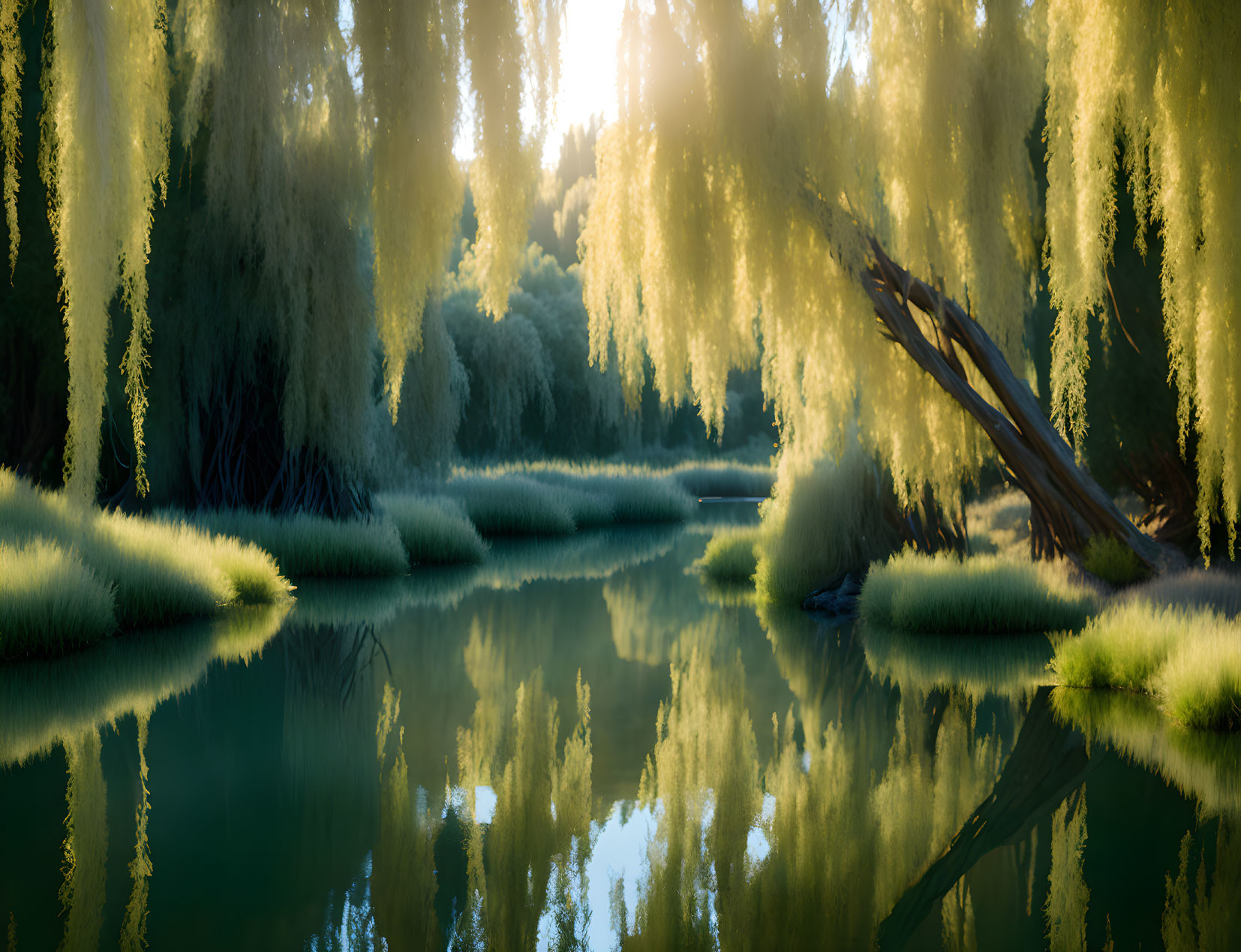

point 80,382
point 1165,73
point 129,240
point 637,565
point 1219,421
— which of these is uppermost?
point 1165,73

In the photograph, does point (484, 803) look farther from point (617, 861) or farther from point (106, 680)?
point (106, 680)

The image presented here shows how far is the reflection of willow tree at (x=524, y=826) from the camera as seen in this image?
7.68ft

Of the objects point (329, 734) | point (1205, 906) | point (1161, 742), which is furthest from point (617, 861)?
point (1161, 742)

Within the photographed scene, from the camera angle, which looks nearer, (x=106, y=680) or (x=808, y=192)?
(x=106, y=680)

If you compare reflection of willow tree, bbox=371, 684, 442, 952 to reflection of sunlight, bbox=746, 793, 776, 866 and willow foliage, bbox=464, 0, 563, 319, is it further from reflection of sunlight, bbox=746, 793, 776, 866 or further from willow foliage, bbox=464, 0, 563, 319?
willow foliage, bbox=464, 0, 563, 319

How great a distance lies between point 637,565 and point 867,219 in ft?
18.9

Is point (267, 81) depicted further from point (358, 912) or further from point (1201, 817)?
point (1201, 817)

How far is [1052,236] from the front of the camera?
5906mm

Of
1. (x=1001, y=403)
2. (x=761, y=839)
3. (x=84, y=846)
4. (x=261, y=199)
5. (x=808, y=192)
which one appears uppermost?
(x=261, y=199)

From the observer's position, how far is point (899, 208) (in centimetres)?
619

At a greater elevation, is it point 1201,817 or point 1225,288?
point 1225,288

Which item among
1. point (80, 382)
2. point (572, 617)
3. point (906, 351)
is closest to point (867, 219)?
point (906, 351)

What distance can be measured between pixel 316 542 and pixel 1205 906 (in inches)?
308

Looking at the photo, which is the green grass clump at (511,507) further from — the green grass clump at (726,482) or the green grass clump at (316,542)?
the green grass clump at (726,482)
